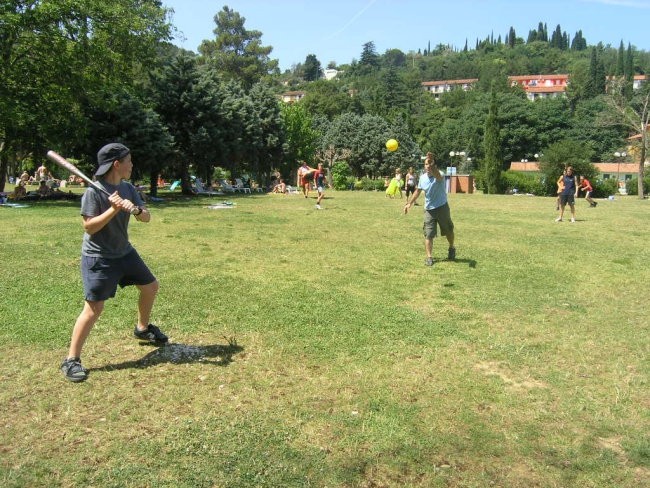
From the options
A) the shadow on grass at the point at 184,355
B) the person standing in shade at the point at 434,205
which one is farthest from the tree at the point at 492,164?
the shadow on grass at the point at 184,355

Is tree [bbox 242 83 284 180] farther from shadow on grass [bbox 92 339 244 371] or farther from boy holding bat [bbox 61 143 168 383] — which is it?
boy holding bat [bbox 61 143 168 383]

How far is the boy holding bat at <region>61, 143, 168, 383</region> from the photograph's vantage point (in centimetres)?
442

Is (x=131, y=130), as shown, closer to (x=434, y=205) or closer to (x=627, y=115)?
(x=434, y=205)

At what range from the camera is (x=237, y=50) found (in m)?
64.3

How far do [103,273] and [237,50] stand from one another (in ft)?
211

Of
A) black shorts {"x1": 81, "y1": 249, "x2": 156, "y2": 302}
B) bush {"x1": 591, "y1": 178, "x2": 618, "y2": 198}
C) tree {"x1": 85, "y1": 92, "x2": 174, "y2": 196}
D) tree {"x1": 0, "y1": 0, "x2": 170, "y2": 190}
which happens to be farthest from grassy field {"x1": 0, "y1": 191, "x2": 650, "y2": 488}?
bush {"x1": 591, "y1": 178, "x2": 618, "y2": 198}

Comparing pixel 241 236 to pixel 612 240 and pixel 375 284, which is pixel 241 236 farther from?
pixel 612 240

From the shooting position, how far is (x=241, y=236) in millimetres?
12680

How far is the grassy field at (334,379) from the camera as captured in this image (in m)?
3.38

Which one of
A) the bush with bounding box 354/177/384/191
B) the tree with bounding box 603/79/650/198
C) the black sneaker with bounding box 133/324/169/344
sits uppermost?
the tree with bounding box 603/79/650/198

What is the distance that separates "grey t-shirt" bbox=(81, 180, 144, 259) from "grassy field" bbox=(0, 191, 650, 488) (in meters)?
0.99

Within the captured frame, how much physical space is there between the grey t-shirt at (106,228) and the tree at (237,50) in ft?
192

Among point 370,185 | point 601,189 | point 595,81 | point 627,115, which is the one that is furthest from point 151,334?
point 595,81

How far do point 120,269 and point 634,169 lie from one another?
86.1 meters
